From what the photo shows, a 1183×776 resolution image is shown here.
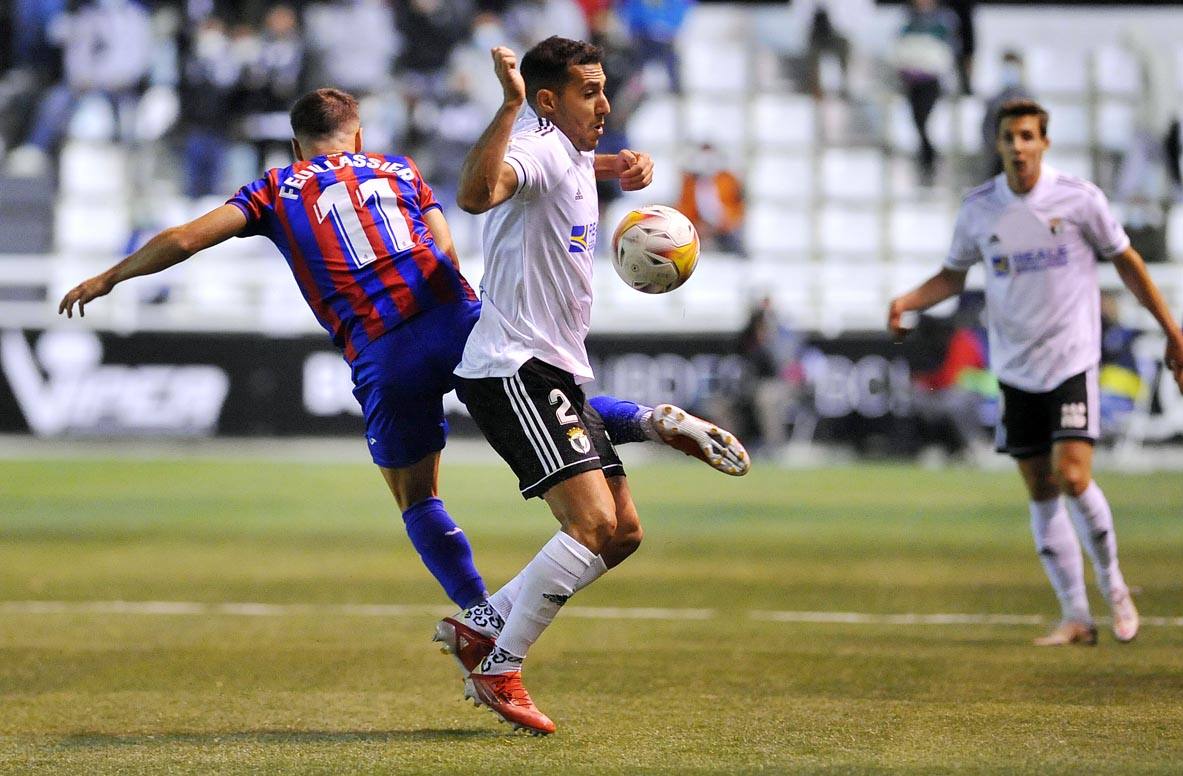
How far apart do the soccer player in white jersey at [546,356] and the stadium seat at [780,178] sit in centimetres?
1889

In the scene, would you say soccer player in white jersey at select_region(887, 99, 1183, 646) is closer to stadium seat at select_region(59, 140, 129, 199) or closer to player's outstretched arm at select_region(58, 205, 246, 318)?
player's outstretched arm at select_region(58, 205, 246, 318)

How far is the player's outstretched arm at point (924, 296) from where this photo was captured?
7.48 m

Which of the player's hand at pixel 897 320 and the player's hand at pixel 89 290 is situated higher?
the player's hand at pixel 89 290

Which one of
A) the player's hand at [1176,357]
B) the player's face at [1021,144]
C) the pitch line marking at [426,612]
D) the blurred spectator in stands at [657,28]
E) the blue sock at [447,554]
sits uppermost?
the blurred spectator in stands at [657,28]

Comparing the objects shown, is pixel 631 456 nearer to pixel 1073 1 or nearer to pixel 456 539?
pixel 1073 1

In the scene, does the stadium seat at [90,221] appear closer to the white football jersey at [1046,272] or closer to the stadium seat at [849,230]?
the stadium seat at [849,230]

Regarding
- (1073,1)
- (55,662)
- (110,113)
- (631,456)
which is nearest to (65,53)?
(110,113)

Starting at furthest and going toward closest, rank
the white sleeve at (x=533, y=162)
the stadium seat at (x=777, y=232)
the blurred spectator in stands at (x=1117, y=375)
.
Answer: the stadium seat at (x=777, y=232)
the blurred spectator in stands at (x=1117, y=375)
the white sleeve at (x=533, y=162)

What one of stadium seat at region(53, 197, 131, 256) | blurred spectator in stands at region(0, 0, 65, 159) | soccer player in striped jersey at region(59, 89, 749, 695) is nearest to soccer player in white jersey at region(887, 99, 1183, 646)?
soccer player in striped jersey at region(59, 89, 749, 695)

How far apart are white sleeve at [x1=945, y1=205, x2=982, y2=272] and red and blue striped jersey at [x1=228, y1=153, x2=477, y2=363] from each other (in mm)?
2870

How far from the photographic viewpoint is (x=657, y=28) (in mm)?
23875

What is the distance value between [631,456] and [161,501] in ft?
26.8

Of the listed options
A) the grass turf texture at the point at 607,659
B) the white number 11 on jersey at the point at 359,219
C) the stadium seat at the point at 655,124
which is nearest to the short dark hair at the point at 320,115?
the white number 11 on jersey at the point at 359,219

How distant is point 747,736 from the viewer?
5.09 metres
